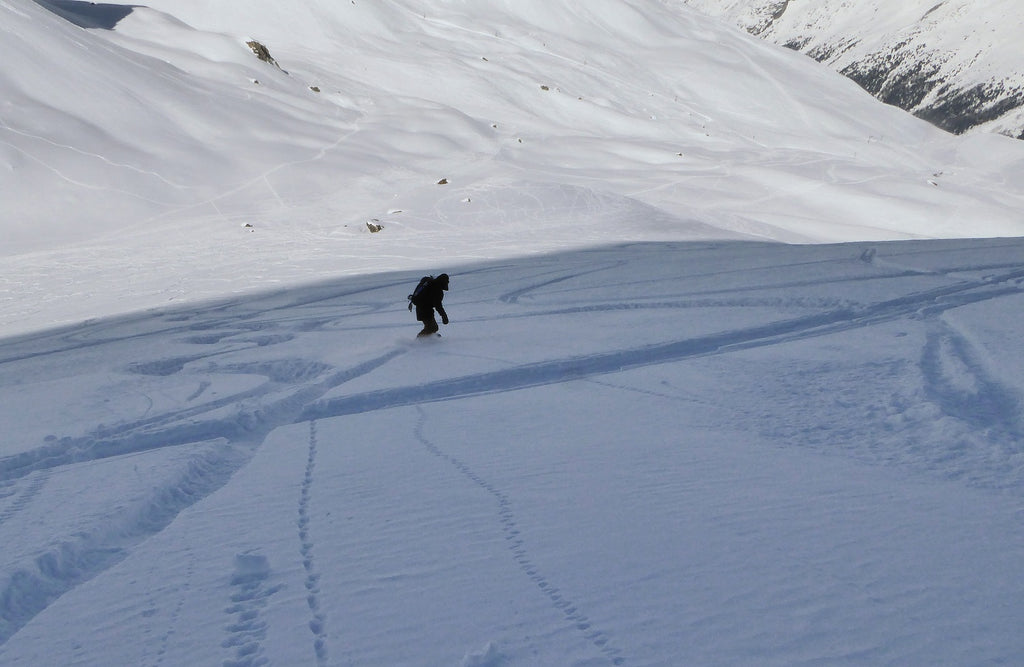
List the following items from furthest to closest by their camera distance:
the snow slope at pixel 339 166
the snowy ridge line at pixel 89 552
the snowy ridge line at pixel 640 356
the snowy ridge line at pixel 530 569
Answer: the snow slope at pixel 339 166, the snowy ridge line at pixel 640 356, the snowy ridge line at pixel 89 552, the snowy ridge line at pixel 530 569

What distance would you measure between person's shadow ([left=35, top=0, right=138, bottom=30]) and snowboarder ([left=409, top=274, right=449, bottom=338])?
85.3ft

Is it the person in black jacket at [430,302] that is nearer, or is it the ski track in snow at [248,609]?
the ski track in snow at [248,609]

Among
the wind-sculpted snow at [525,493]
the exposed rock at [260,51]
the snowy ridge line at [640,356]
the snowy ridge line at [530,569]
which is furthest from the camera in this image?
the exposed rock at [260,51]

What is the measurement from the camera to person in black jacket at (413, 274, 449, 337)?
7246 millimetres

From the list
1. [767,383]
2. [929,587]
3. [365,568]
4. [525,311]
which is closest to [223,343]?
[525,311]

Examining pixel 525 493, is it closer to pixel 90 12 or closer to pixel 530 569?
pixel 530 569

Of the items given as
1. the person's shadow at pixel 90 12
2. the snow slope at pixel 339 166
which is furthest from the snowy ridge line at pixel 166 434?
the person's shadow at pixel 90 12

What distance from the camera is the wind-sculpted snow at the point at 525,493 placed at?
2.42 m

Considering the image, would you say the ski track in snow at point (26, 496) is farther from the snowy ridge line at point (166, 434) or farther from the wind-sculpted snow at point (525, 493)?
the snowy ridge line at point (166, 434)

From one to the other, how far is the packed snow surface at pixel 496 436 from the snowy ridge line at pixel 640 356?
4 centimetres

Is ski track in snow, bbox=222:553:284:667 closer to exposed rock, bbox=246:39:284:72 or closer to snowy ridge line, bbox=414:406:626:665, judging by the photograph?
snowy ridge line, bbox=414:406:626:665

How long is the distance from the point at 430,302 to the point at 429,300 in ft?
0.07

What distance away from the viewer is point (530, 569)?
9.07ft

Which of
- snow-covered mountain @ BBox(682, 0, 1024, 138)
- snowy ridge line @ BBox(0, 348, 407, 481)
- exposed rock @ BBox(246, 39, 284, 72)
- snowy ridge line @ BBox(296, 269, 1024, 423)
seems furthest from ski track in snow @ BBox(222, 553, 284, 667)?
snow-covered mountain @ BBox(682, 0, 1024, 138)
